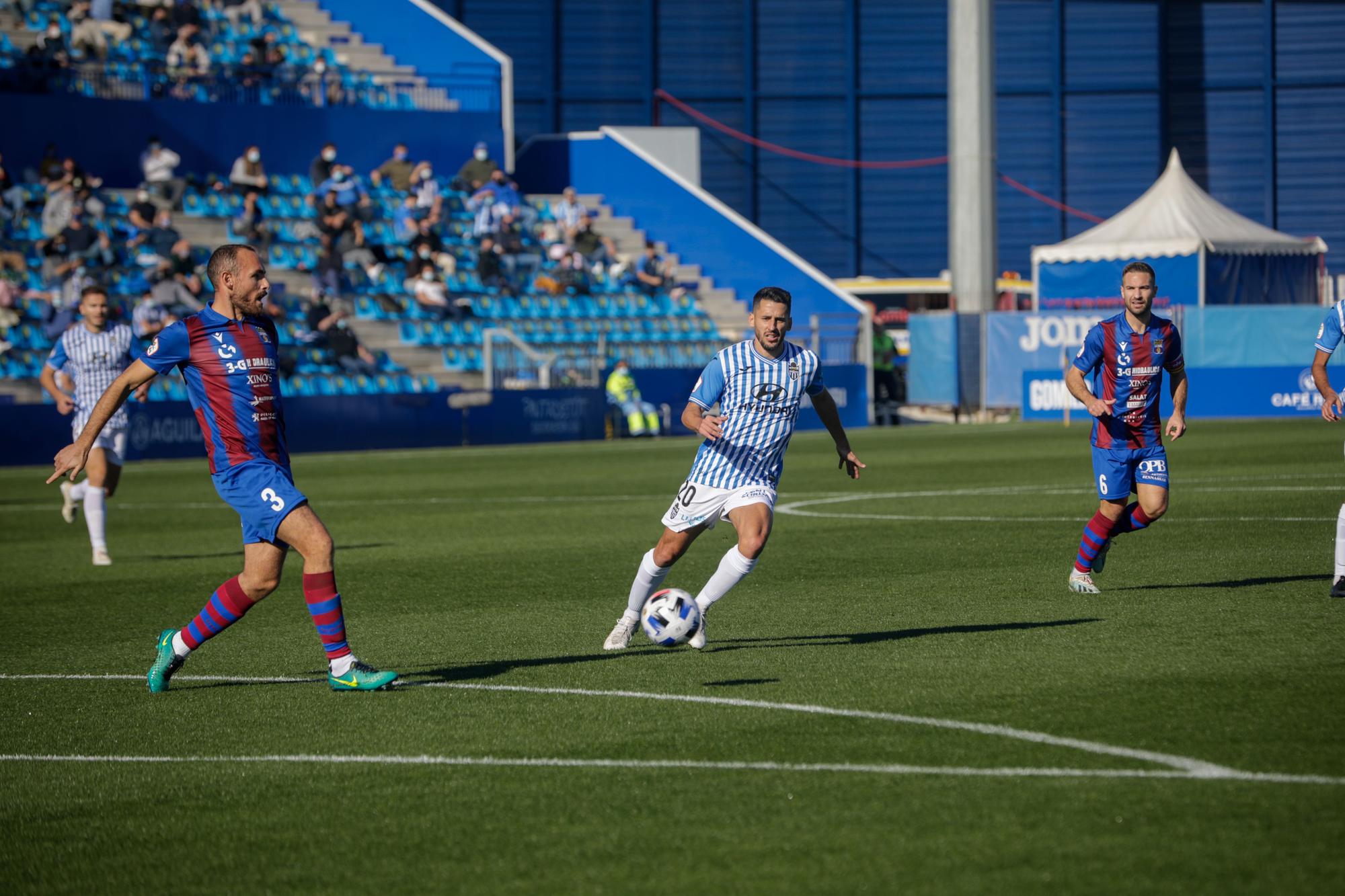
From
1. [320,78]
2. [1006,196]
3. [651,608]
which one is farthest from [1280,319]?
[651,608]

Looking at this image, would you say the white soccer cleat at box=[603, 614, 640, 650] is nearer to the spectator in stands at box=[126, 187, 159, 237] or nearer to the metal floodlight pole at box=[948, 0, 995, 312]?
the spectator in stands at box=[126, 187, 159, 237]

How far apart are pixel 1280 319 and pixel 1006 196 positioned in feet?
54.8

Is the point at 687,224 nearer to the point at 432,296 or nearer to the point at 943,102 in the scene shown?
the point at 432,296

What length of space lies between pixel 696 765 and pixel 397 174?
101 ft

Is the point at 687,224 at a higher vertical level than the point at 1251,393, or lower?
higher

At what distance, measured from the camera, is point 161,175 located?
32438mm

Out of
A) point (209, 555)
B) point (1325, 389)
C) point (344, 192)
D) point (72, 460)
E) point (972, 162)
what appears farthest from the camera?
point (972, 162)

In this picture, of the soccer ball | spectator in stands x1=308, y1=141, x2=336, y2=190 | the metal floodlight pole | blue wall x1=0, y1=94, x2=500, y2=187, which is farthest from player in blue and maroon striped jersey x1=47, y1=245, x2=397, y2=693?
the metal floodlight pole

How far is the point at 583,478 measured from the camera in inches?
819

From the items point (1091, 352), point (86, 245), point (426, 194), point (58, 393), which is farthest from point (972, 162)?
point (1091, 352)

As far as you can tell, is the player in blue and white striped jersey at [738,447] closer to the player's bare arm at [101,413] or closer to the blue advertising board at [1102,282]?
the player's bare arm at [101,413]

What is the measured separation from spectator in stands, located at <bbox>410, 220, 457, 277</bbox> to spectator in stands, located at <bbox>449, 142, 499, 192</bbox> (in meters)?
2.25

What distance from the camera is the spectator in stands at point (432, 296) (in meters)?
32.5

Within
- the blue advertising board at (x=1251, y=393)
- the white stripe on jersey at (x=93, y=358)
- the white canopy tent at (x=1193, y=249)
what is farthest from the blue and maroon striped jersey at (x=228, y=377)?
the white canopy tent at (x=1193, y=249)
